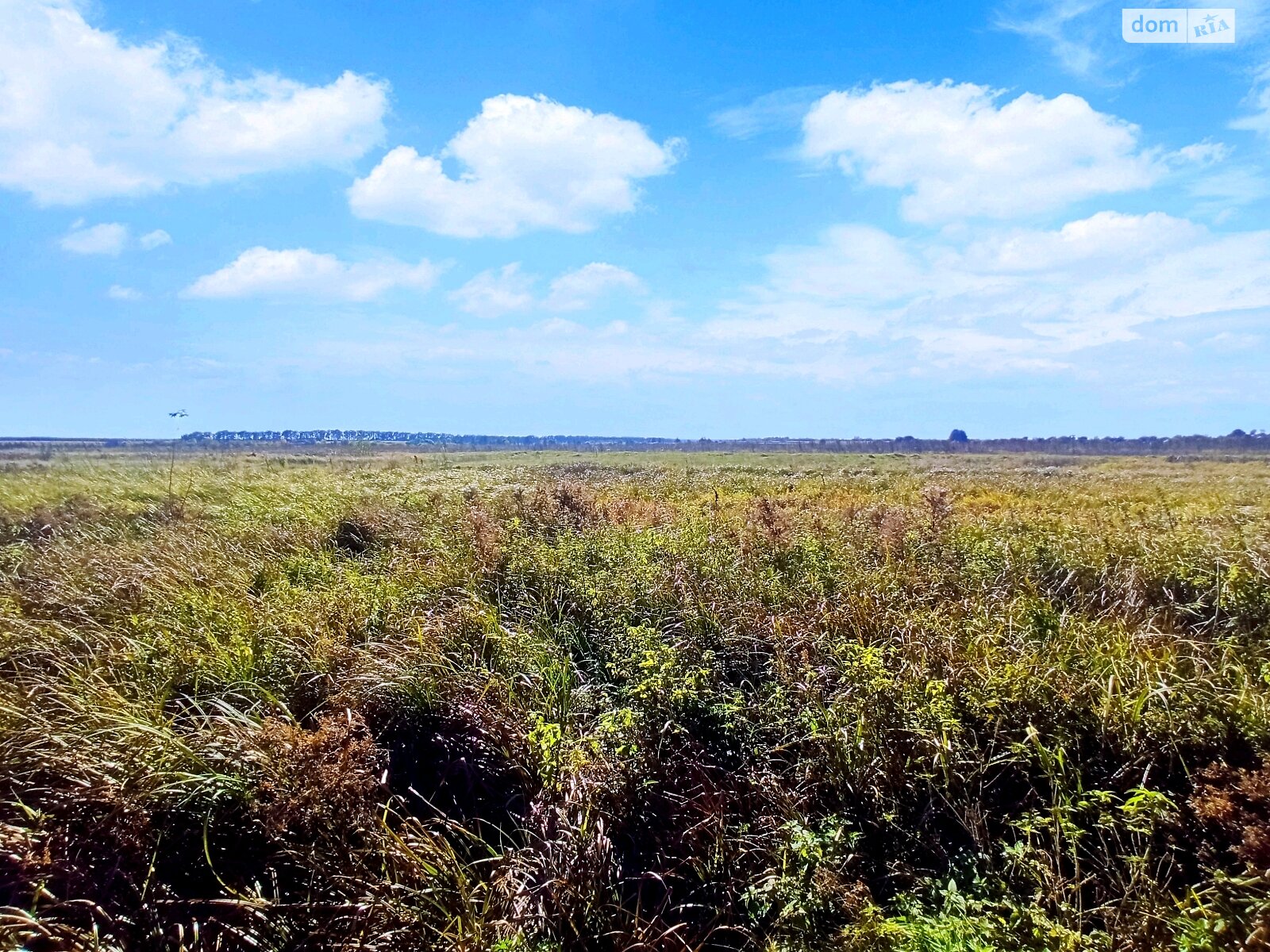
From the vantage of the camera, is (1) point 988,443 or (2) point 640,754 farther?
(1) point 988,443

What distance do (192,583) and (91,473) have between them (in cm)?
1347

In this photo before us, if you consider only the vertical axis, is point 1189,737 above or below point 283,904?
above

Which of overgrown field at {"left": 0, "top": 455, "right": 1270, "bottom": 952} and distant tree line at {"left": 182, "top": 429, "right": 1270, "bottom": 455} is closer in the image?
overgrown field at {"left": 0, "top": 455, "right": 1270, "bottom": 952}

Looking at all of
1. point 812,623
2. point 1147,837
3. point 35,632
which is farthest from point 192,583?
point 1147,837

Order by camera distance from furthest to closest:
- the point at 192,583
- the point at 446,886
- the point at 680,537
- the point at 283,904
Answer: the point at 680,537
the point at 192,583
the point at 446,886
the point at 283,904

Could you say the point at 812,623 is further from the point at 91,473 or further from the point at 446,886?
the point at 91,473

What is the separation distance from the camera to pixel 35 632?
520 centimetres

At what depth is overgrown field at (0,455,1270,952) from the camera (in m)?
3.18

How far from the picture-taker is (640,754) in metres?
4.22

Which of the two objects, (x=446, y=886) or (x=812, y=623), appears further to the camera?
(x=812, y=623)

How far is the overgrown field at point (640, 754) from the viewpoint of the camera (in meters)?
3.18

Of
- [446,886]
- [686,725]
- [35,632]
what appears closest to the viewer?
[446,886]

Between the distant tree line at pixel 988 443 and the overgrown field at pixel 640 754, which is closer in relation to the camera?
the overgrown field at pixel 640 754

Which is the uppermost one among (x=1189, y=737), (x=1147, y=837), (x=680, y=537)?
(x=680, y=537)
